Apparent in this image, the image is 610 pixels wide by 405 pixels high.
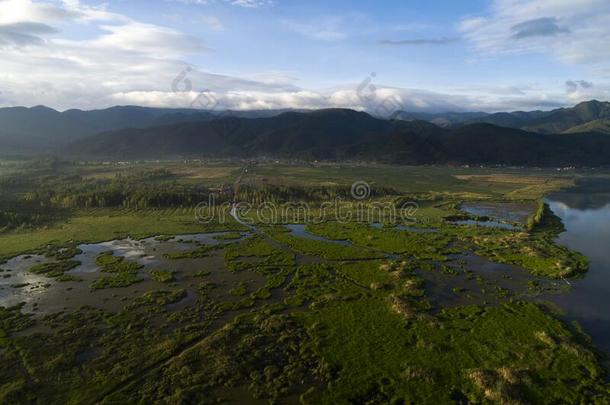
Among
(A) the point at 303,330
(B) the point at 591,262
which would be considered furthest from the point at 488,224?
(A) the point at 303,330

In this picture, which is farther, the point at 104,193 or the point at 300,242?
the point at 104,193

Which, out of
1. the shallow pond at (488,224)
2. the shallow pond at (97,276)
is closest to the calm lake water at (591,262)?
the shallow pond at (488,224)

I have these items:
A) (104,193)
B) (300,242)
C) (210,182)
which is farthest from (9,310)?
(210,182)

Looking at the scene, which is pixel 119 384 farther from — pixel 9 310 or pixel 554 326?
pixel 554 326

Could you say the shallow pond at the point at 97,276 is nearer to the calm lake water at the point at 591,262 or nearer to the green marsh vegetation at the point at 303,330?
the green marsh vegetation at the point at 303,330

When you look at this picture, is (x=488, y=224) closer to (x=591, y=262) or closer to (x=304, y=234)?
(x=591, y=262)

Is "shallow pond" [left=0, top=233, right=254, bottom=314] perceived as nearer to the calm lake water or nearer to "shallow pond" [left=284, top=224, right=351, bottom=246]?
"shallow pond" [left=284, top=224, right=351, bottom=246]
